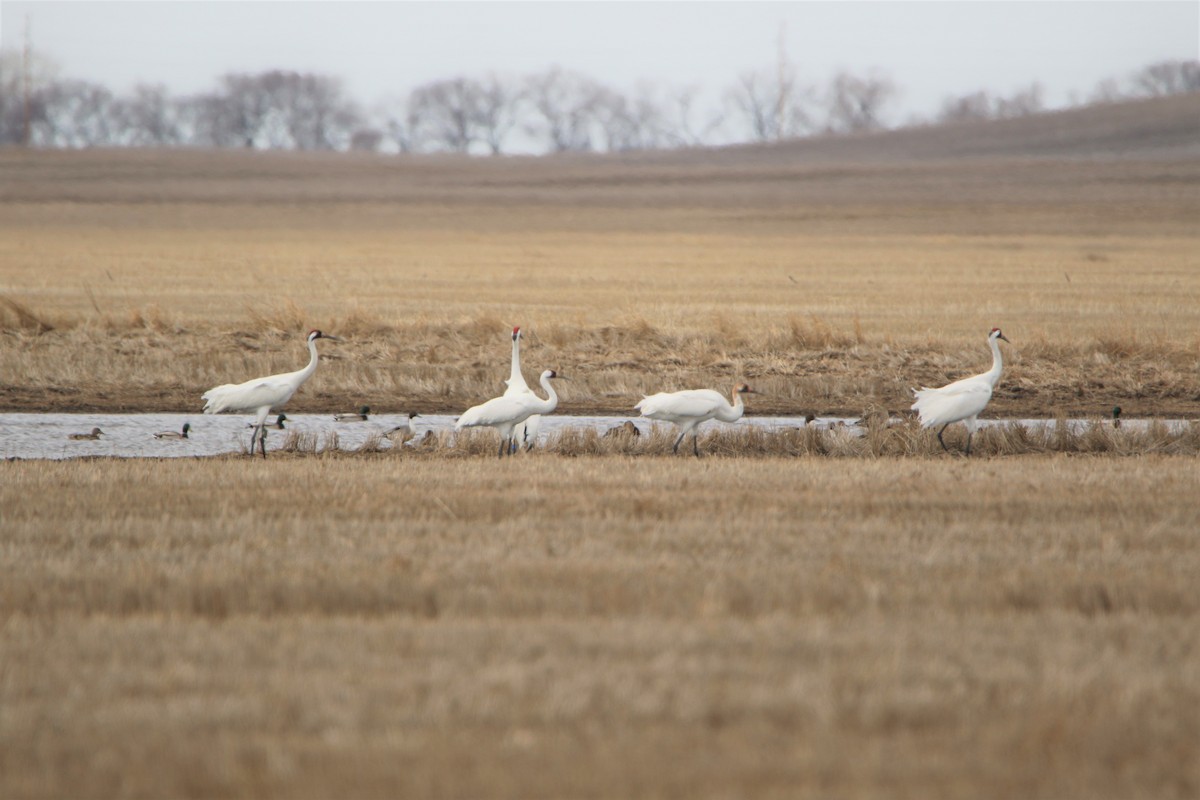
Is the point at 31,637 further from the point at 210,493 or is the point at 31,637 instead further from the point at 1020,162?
the point at 1020,162

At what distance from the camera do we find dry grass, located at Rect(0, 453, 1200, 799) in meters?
4.76

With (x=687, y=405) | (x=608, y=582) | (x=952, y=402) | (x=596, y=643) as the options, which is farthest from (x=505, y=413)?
(x=596, y=643)

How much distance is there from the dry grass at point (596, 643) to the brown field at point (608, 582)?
0.02 metres

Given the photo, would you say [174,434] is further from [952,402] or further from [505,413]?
[952,402]

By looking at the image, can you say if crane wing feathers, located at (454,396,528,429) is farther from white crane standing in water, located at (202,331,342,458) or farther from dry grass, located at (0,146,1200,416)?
dry grass, located at (0,146,1200,416)

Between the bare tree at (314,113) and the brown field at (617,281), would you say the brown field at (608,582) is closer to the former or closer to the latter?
the brown field at (617,281)

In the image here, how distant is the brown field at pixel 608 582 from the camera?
4859mm

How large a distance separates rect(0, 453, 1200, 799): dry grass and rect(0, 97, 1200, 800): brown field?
24mm

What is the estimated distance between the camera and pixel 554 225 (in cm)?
6800

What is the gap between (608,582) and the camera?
7.42m

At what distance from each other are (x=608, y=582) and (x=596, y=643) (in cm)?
127

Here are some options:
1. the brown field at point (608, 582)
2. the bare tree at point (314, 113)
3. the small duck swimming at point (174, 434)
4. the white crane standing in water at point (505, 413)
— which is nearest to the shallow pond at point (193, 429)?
the small duck swimming at point (174, 434)

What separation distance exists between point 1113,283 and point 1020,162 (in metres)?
58.5

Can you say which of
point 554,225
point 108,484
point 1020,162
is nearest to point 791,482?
point 108,484
